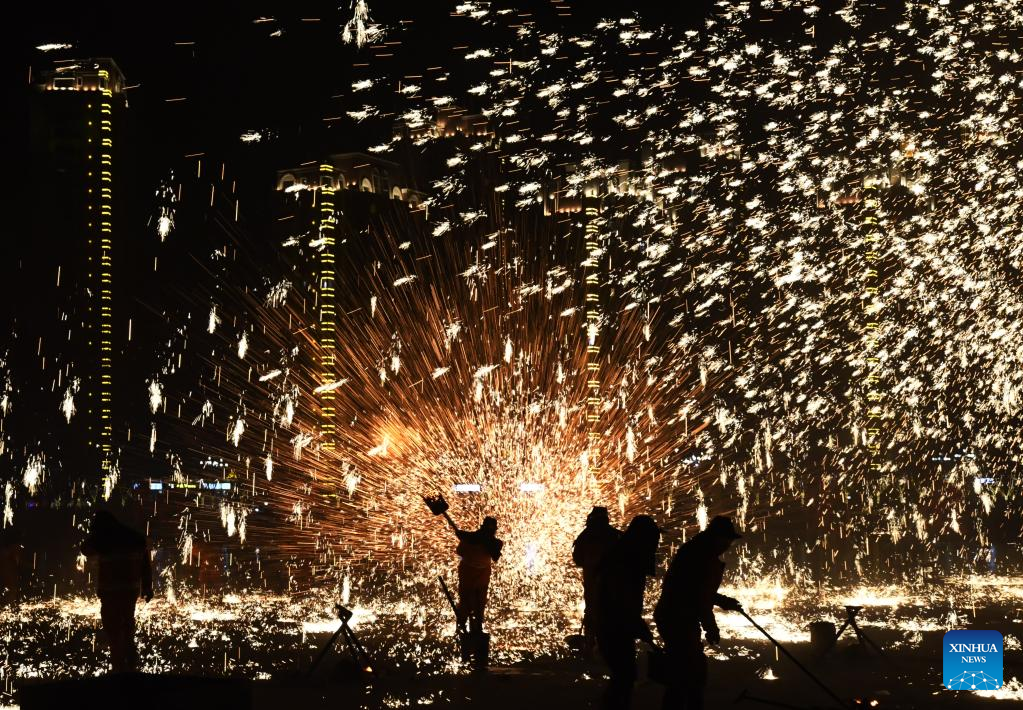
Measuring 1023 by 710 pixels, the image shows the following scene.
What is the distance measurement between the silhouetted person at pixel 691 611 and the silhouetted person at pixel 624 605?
0.56 ft

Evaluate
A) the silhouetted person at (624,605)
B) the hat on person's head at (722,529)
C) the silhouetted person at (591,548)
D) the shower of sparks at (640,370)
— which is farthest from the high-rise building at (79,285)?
the hat on person's head at (722,529)

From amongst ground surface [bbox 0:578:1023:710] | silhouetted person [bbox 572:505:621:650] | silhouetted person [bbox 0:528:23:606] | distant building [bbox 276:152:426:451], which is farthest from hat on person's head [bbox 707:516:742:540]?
distant building [bbox 276:152:426:451]

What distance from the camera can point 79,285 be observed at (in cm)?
6175

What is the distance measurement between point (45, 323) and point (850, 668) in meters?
45.8

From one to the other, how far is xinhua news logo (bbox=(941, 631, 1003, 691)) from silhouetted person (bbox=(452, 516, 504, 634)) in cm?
406

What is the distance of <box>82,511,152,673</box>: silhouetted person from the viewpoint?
32.4 feet

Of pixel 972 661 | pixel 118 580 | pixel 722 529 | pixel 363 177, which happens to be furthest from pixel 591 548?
pixel 363 177

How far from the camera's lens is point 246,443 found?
6394 cm

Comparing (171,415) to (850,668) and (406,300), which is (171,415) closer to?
(406,300)

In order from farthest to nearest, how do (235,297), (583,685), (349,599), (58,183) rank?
(58,183)
(235,297)
(349,599)
(583,685)

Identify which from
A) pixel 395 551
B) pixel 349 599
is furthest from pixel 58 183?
pixel 349 599

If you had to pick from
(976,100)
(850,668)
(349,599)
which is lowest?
(349,599)

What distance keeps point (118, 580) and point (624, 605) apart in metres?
4.58

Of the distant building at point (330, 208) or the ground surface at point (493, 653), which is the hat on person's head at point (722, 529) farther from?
the distant building at point (330, 208)
